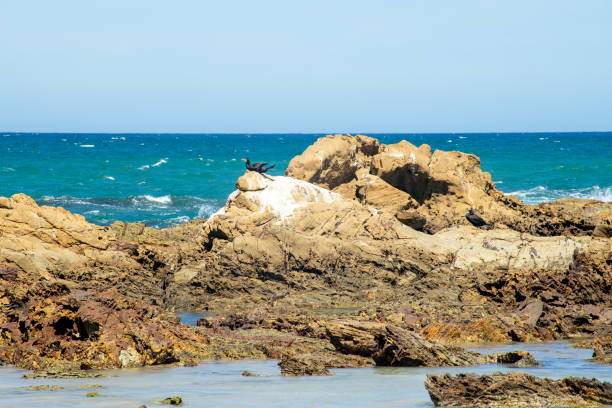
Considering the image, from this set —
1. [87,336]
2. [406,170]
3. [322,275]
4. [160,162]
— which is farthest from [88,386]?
[160,162]

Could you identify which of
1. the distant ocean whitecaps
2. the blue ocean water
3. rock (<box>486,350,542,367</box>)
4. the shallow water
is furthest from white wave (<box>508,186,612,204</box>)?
the shallow water

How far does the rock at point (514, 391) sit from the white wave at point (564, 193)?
32.5 m

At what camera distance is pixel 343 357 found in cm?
884

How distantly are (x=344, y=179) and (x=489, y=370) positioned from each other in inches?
513

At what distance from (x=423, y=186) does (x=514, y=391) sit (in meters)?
14.0

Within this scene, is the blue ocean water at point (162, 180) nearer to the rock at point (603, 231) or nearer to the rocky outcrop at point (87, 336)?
the rock at point (603, 231)

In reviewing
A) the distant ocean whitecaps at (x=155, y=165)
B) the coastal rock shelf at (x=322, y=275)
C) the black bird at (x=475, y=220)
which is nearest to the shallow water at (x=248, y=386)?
the coastal rock shelf at (x=322, y=275)

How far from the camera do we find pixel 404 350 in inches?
331

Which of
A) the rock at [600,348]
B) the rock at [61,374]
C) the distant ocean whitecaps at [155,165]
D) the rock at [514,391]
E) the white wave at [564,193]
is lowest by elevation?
the distant ocean whitecaps at [155,165]

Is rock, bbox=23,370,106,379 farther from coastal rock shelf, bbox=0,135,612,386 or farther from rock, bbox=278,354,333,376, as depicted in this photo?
rock, bbox=278,354,333,376

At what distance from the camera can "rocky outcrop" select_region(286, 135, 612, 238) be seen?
1838 cm

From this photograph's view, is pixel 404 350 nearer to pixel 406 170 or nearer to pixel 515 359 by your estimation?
pixel 515 359

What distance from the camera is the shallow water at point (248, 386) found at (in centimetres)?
654

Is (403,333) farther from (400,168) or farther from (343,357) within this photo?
(400,168)
